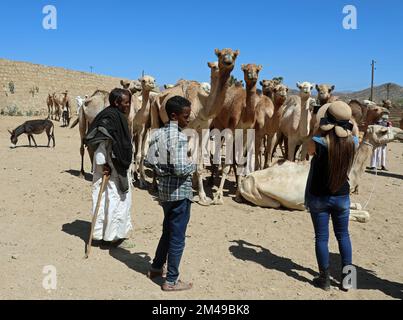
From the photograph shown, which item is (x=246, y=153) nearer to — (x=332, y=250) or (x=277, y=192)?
(x=277, y=192)

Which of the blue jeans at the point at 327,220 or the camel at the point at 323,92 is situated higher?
the camel at the point at 323,92

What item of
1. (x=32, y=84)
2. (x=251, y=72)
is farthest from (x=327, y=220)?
(x=32, y=84)

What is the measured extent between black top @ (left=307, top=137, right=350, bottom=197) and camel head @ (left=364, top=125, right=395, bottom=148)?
233 cm

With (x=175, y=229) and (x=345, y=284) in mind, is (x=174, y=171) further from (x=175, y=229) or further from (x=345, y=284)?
(x=345, y=284)

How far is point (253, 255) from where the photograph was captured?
17.9ft

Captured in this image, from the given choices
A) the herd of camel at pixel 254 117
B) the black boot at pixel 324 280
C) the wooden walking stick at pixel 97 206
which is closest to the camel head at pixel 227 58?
the herd of camel at pixel 254 117

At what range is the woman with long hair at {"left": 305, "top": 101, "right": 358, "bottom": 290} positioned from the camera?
13.7 ft

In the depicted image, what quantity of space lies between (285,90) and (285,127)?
1235 millimetres

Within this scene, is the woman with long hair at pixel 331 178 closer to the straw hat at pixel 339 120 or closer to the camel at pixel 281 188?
the straw hat at pixel 339 120

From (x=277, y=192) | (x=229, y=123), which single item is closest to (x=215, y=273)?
(x=277, y=192)

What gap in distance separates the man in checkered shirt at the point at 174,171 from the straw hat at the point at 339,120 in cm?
148

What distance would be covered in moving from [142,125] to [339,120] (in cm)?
578

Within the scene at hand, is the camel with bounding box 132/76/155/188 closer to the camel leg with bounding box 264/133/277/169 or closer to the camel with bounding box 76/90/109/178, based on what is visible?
the camel with bounding box 76/90/109/178

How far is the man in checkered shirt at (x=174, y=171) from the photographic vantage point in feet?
13.1
